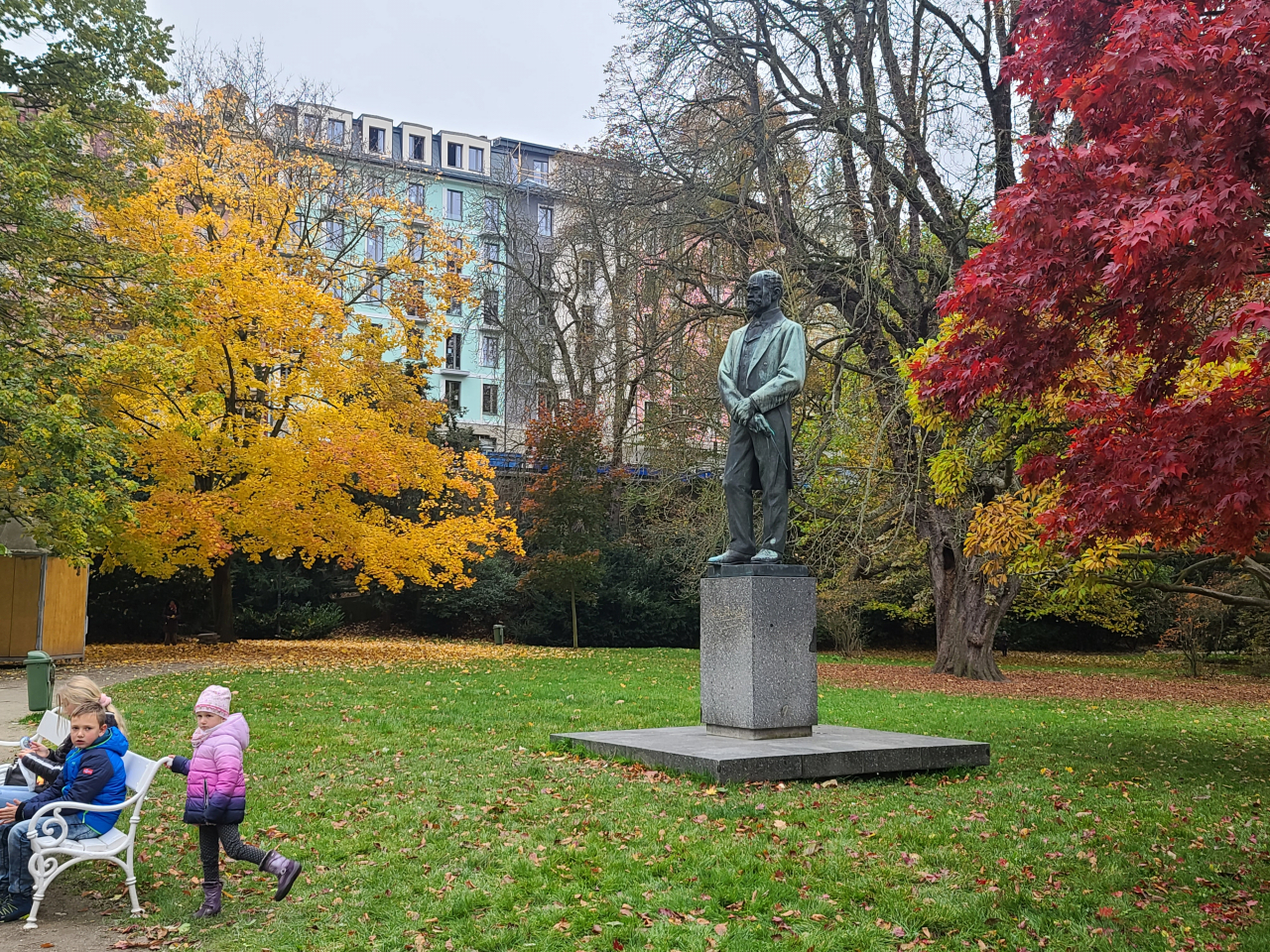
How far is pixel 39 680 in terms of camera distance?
1332 cm

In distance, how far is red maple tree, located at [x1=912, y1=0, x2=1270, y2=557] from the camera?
5.63m

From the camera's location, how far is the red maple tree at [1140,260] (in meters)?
5.63

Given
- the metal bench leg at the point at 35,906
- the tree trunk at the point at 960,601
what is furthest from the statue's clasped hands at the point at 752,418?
the tree trunk at the point at 960,601

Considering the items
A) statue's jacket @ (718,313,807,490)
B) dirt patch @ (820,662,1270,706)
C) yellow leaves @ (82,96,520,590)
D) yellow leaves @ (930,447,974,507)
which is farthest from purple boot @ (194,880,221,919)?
dirt patch @ (820,662,1270,706)

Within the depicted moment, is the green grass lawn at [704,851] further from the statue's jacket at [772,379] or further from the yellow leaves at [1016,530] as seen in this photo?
the statue's jacket at [772,379]

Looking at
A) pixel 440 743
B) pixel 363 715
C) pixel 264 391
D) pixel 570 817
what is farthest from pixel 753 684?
pixel 264 391

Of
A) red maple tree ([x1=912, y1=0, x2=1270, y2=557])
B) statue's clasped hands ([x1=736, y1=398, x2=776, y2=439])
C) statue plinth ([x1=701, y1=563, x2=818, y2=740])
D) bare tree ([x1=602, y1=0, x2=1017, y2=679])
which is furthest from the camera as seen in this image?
bare tree ([x1=602, y1=0, x2=1017, y2=679])

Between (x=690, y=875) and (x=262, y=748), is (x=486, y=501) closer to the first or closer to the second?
(x=262, y=748)

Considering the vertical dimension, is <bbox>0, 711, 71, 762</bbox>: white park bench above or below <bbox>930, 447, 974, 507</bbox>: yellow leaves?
below

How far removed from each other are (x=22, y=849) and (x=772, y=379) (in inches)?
264

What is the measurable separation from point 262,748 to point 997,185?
15122mm

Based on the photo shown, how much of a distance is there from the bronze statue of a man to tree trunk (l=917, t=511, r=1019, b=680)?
471 inches

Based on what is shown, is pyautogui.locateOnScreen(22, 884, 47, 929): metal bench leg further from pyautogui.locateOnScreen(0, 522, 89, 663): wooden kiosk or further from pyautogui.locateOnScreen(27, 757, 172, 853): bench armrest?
pyautogui.locateOnScreen(0, 522, 89, 663): wooden kiosk

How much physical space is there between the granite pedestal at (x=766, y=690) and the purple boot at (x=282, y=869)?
12.1 ft
